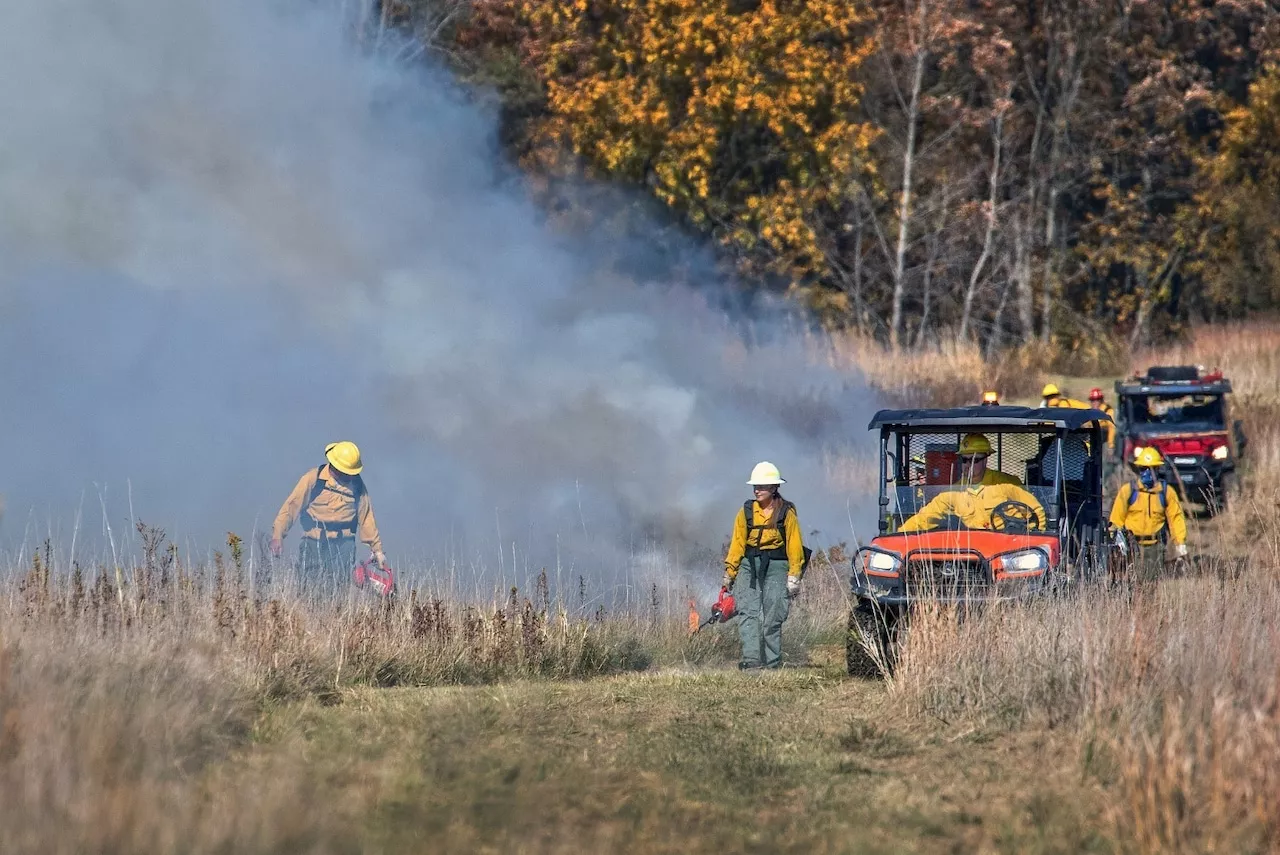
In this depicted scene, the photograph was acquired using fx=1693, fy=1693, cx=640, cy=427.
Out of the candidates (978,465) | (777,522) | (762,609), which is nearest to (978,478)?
(978,465)

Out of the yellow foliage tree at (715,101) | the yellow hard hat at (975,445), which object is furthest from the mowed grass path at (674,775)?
the yellow foliage tree at (715,101)

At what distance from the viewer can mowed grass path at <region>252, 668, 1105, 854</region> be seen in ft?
22.6

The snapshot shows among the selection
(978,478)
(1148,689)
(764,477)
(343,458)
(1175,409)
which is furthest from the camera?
(1175,409)

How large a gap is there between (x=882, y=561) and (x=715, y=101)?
1891 centimetres

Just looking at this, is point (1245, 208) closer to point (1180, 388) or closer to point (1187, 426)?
point (1180, 388)

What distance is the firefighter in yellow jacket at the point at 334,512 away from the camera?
14.3 m

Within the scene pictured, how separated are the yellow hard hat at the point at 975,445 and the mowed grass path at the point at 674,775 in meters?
2.67

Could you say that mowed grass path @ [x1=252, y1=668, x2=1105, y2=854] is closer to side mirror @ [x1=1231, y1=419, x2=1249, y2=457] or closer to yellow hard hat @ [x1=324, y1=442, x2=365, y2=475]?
yellow hard hat @ [x1=324, y1=442, x2=365, y2=475]

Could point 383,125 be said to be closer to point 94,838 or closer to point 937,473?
point 937,473

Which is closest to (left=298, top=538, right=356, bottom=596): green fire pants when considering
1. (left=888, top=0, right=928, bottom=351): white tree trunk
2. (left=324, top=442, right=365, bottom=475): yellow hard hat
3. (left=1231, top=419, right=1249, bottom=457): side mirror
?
(left=324, top=442, right=365, bottom=475): yellow hard hat

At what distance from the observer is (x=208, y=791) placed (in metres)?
6.88

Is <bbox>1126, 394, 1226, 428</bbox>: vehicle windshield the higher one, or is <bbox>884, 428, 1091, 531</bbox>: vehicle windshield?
<bbox>1126, 394, 1226, 428</bbox>: vehicle windshield

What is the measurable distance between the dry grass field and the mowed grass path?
0.08 ft

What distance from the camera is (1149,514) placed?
639 inches
